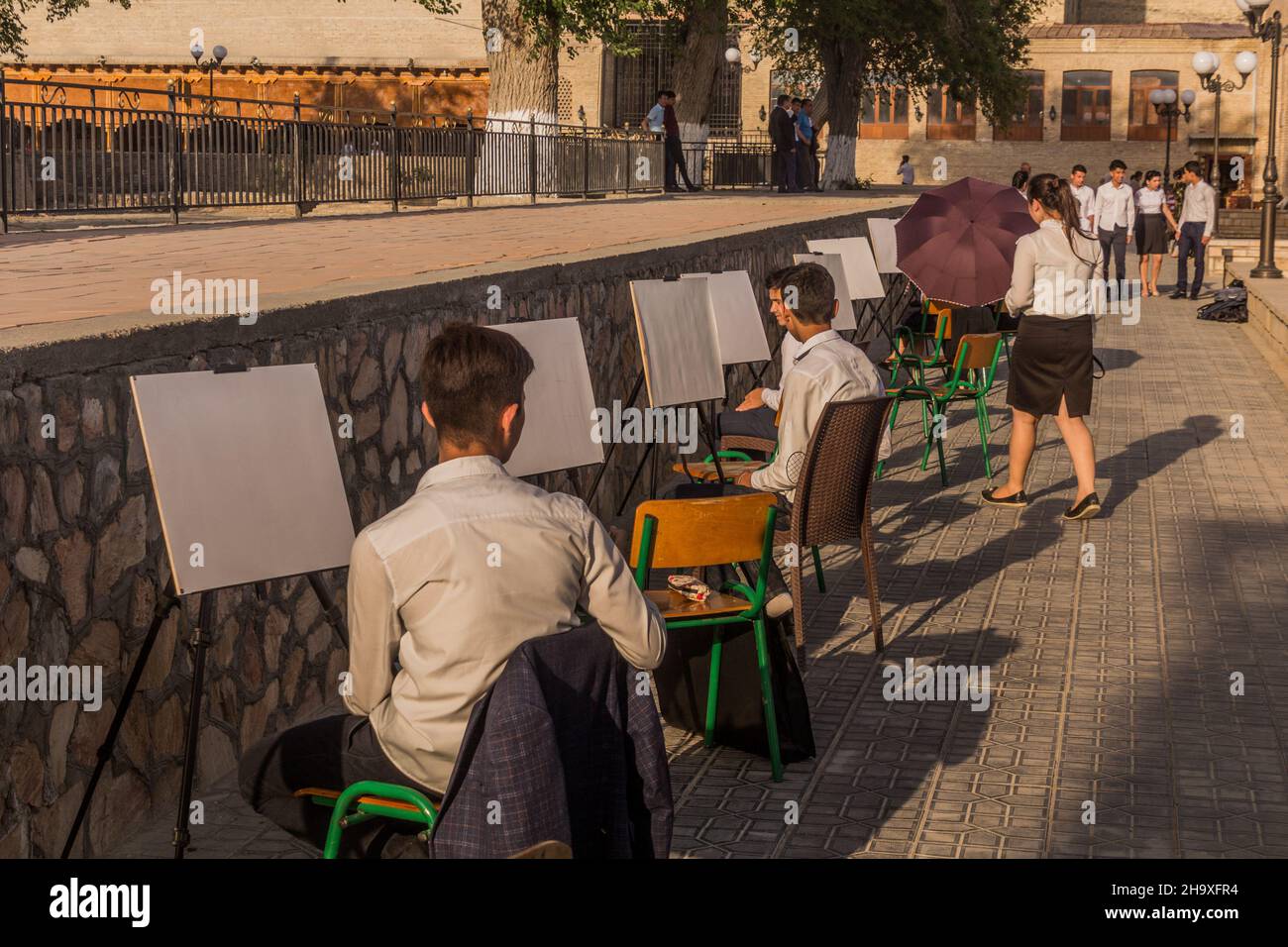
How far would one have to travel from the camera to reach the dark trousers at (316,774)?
407cm

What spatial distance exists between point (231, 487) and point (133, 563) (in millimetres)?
959

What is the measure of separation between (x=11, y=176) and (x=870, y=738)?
10283mm

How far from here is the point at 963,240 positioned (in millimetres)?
14422

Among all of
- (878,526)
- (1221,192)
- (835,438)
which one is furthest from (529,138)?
(1221,192)

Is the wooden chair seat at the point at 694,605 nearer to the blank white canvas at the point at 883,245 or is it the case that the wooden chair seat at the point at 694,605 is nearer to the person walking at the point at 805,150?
the blank white canvas at the point at 883,245

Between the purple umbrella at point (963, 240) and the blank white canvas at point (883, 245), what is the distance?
3.65m

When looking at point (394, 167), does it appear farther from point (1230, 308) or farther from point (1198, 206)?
point (1198, 206)

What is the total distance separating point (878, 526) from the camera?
1033 cm

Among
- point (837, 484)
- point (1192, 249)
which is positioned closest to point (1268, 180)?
point (1192, 249)

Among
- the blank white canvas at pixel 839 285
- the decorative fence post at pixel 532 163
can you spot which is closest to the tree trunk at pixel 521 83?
the decorative fence post at pixel 532 163

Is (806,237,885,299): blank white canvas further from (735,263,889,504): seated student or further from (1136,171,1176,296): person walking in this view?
(1136,171,1176,296): person walking

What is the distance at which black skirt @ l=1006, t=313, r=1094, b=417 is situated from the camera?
34.6 ft

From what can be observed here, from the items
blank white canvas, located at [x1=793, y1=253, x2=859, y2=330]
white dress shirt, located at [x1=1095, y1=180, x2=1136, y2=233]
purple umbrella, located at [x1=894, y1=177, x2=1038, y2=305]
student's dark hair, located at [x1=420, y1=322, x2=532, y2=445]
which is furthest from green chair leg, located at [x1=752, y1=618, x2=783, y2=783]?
white dress shirt, located at [x1=1095, y1=180, x2=1136, y2=233]
